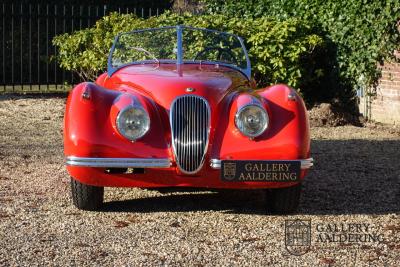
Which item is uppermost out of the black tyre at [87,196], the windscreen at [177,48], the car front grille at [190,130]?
the windscreen at [177,48]

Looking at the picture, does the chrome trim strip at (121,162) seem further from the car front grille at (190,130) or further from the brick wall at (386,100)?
the brick wall at (386,100)

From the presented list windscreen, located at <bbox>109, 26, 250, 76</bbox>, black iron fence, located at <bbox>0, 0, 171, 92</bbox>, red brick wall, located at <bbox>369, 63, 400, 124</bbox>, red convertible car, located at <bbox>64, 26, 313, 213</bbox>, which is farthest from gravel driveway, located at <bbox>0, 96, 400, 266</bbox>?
black iron fence, located at <bbox>0, 0, 171, 92</bbox>

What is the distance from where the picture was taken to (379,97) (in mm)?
11766

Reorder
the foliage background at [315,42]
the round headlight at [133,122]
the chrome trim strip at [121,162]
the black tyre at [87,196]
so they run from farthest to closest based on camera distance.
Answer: the foliage background at [315,42] < the black tyre at [87,196] < the round headlight at [133,122] < the chrome trim strip at [121,162]

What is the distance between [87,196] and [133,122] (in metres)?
0.69

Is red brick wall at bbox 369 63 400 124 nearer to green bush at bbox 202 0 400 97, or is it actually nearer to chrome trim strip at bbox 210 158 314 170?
green bush at bbox 202 0 400 97

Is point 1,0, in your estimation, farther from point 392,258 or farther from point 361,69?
point 392,258

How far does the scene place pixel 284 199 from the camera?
242 inches

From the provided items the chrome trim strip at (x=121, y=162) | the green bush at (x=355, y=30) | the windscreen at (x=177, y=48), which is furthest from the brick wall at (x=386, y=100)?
the chrome trim strip at (x=121, y=162)

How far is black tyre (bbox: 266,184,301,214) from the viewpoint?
6.12m

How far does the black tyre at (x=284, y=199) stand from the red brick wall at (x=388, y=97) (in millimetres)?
5662

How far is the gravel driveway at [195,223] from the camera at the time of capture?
496cm

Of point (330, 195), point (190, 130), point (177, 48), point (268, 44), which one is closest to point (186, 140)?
point (190, 130)

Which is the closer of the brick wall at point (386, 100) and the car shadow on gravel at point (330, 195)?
the car shadow on gravel at point (330, 195)
